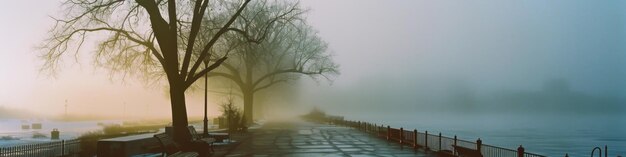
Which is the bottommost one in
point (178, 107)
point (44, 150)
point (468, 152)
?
point (44, 150)

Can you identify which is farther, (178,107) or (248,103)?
(248,103)

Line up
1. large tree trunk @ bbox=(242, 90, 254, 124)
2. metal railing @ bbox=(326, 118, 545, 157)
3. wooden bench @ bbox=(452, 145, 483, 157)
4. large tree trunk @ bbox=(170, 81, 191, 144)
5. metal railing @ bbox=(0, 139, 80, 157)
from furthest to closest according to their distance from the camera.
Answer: large tree trunk @ bbox=(242, 90, 254, 124) < large tree trunk @ bbox=(170, 81, 191, 144) < metal railing @ bbox=(326, 118, 545, 157) < metal railing @ bbox=(0, 139, 80, 157) < wooden bench @ bbox=(452, 145, 483, 157)

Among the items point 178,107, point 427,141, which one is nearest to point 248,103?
point 178,107

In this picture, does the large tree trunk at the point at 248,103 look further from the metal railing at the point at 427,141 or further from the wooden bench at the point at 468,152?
the wooden bench at the point at 468,152

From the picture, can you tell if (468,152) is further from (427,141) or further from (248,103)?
(248,103)

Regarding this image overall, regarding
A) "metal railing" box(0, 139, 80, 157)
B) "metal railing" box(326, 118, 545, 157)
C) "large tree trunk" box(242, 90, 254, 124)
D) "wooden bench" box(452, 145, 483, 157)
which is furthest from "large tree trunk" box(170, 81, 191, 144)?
"large tree trunk" box(242, 90, 254, 124)

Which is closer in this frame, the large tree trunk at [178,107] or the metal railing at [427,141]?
the metal railing at [427,141]

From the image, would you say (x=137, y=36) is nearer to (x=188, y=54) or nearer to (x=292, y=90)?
(x=188, y=54)

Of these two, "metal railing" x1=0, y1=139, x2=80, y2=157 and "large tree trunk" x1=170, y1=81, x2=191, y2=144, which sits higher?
"large tree trunk" x1=170, y1=81, x2=191, y2=144

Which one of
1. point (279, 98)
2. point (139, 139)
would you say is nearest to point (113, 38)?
point (139, 139)

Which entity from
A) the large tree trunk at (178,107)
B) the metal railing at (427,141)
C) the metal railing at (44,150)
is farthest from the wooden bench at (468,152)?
the metal railing at (44,150)

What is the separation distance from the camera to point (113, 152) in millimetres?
18406

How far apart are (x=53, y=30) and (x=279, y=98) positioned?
73.3 meters

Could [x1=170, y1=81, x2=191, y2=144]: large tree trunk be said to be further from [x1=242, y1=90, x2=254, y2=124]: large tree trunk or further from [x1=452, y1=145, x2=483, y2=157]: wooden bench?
[x1=242, y1=90, x2=254, y2=124]: large tree trunk
